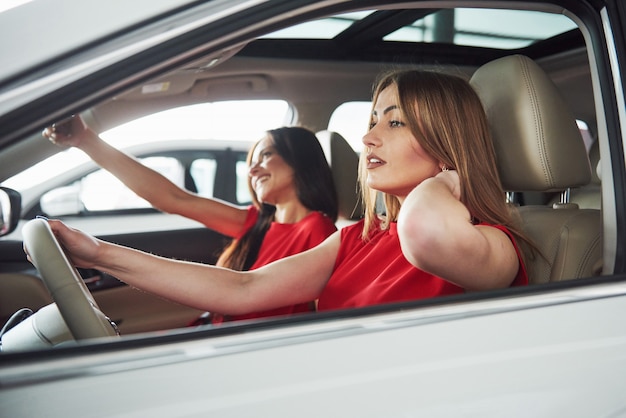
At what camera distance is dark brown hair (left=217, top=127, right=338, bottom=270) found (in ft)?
8.58

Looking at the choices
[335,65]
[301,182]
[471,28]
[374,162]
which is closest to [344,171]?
[301,182]

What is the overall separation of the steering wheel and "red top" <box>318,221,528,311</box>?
65cm

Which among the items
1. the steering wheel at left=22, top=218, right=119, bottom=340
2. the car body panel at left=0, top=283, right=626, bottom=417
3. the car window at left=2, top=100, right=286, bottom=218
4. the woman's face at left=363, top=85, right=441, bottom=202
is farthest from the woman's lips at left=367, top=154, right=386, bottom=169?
the car window at left=2, top=100, right=286, bottom=218

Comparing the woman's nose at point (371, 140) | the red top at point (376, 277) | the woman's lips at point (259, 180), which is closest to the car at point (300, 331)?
the red top at point (376, 277)

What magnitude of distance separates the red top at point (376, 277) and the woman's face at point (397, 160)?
6.0 inches

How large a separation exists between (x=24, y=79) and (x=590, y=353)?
91cm

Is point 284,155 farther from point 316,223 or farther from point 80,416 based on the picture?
point 80,416

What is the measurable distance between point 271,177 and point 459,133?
1187 millimetres

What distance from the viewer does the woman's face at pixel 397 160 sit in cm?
160

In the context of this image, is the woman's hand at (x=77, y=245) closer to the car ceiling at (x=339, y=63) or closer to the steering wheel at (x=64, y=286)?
the steering wheel at (x=64, y=286)

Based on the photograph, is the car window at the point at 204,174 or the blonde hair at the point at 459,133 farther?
the car window at the point at 204,174

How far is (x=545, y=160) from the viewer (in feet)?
4.97

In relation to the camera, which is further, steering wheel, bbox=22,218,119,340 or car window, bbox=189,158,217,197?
car window, bbox=189,158,217,197

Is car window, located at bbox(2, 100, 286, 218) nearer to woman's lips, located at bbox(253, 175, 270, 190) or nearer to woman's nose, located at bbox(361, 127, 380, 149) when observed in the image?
woman's lips, located at bbox(253, 175, 270, 190)
